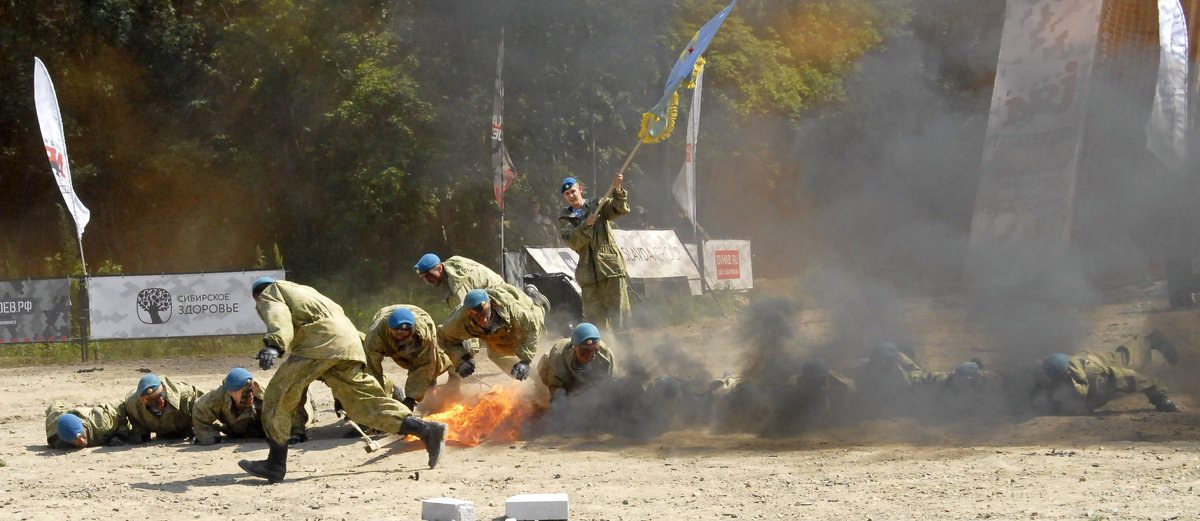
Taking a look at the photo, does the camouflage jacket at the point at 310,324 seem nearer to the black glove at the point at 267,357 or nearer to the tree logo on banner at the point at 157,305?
the black glove at the point at 267,357

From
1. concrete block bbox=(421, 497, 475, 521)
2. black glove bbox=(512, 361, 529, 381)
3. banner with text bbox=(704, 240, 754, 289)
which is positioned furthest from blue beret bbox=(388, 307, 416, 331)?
banner with text bbox=(704, 240, 754, 289)

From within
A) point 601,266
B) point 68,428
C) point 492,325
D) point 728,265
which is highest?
point 728,265

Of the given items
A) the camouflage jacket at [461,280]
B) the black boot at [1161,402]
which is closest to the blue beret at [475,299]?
the camouflage jacket at [461,280]

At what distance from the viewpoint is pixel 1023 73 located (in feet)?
34.9

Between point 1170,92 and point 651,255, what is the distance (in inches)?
424

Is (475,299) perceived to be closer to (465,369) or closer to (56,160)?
(465,369)

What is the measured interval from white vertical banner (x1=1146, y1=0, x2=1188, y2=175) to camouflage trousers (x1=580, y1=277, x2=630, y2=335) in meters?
4.86

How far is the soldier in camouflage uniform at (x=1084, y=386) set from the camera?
7.97 m

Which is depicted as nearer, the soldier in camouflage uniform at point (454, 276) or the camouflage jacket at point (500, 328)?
the camouflage jacket at point (500, 328)

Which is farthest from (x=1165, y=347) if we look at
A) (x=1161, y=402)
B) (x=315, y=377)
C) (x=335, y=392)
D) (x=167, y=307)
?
(x=167, y=307)

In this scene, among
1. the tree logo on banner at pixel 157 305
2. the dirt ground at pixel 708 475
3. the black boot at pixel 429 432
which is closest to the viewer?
the dirt ground at pixel 708 475

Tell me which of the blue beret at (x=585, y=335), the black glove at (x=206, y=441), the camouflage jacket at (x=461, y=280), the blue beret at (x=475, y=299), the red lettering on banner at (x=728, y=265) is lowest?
the black glove at (x=206, y=441)

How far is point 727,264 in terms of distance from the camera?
20.6 m

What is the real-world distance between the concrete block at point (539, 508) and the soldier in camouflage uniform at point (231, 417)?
4.06 meters
